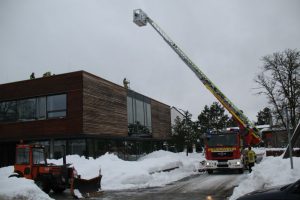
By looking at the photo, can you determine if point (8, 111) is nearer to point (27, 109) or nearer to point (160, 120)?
point (27, 109)

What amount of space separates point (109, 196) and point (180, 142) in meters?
33.1

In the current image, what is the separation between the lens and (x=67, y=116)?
29625 mm

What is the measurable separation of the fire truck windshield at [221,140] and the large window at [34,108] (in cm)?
1263

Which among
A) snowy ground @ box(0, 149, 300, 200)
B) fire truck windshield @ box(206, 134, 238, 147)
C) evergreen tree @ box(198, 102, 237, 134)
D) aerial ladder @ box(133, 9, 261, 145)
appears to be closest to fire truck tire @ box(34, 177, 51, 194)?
snowy ground @ box(0, 149, 300, 200)

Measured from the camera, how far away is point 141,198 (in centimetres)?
1388

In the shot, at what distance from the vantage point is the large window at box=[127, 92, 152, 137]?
125 ft

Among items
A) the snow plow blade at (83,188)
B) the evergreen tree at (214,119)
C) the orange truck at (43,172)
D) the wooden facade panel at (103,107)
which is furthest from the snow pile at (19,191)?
the evergreen tree at (214,119)

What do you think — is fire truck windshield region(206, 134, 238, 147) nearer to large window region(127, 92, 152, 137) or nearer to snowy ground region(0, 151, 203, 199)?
snowy ground region(0, 151, 203, 199)

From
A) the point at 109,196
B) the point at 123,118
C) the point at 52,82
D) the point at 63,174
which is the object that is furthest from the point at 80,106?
the point at 109,196

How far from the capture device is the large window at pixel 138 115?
125 feet

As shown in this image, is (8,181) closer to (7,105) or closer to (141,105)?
(7,105)

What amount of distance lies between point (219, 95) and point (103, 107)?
10.2 metres

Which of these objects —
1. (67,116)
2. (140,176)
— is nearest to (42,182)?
(140,176)

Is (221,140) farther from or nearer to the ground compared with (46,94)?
nearer to the ground
